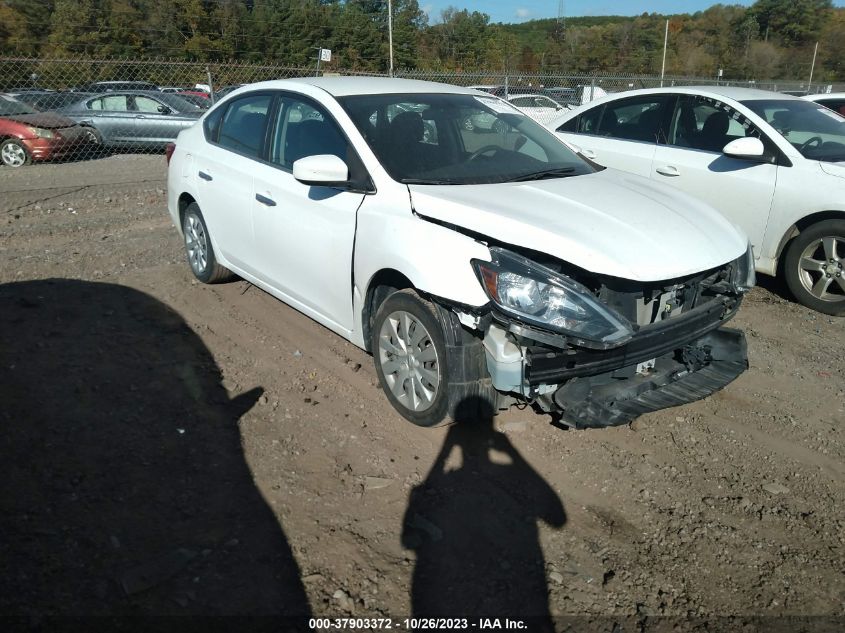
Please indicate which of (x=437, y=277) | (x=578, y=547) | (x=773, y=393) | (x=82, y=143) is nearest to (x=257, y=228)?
(x=437, y=277)

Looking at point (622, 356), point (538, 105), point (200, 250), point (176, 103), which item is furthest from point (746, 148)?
point (538, 105)

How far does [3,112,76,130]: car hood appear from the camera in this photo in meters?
13.4

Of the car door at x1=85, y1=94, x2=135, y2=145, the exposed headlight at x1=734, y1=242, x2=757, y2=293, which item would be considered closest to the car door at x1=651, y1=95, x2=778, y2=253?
the exposed headlight at x1=734, y1=242, x2=757, y2=293

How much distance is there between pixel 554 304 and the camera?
131 inches

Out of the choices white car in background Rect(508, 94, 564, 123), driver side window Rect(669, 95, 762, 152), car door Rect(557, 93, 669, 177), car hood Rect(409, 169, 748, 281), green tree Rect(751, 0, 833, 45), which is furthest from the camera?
green tree Rect(751, 0, 833, 45)

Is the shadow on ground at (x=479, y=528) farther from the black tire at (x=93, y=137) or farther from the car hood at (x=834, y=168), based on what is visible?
the black tire at (x=93, y=137)

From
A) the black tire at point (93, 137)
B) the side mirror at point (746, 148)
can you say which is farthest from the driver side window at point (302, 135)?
Answer: the black tire at point (93, 137)

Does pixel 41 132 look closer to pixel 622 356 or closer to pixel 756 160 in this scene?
pixel 756 160

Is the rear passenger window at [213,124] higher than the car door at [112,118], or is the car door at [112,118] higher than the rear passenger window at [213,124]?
the rear passenger window at [213,124]

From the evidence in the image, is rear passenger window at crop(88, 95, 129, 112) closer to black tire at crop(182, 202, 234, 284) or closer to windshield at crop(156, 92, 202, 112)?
windshield at crop(156, 92, 202, 112)

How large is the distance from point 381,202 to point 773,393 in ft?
8.85

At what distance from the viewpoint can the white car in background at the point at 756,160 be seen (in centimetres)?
579

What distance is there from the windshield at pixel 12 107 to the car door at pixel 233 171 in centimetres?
983

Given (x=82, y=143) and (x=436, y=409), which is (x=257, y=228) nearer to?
(x=436, y=409)
